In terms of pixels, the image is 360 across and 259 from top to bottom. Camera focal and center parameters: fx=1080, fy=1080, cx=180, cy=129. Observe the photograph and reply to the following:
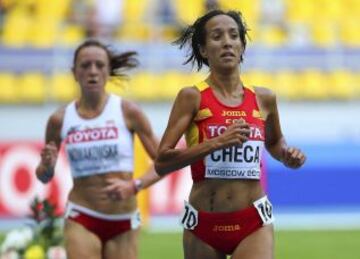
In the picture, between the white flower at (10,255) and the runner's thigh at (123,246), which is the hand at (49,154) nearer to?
the runner's thigh at (123,246)

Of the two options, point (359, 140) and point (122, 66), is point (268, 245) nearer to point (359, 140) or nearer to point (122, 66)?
point (122, 66)

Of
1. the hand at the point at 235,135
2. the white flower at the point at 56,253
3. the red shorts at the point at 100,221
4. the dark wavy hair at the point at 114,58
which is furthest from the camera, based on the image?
the white flower at the point at 56,253

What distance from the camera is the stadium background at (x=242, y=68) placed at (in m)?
18.2

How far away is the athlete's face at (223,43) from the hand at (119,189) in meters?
1.52

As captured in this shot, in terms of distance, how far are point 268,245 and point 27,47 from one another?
15.0m

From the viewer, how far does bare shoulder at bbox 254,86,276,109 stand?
22.4 feet

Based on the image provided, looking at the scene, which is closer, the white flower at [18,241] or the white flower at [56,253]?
the white flower at [56,253]

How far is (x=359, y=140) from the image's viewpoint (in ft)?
65.8

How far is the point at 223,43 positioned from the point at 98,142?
1.92 meters

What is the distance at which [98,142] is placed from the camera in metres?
8.16

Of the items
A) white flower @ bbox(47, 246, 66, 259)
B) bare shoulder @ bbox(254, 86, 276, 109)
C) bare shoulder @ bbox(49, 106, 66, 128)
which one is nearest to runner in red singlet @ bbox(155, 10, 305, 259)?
bare shoulder @ bbox(254, 86, 276, 109)

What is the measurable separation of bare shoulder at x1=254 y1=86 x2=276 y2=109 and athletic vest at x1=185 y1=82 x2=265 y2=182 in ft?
0.62

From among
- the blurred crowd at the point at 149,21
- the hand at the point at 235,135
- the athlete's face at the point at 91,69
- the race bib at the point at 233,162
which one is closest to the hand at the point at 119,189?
the athlete's face at the point at 91,69

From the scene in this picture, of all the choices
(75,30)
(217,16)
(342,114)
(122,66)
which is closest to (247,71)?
(342,114)
